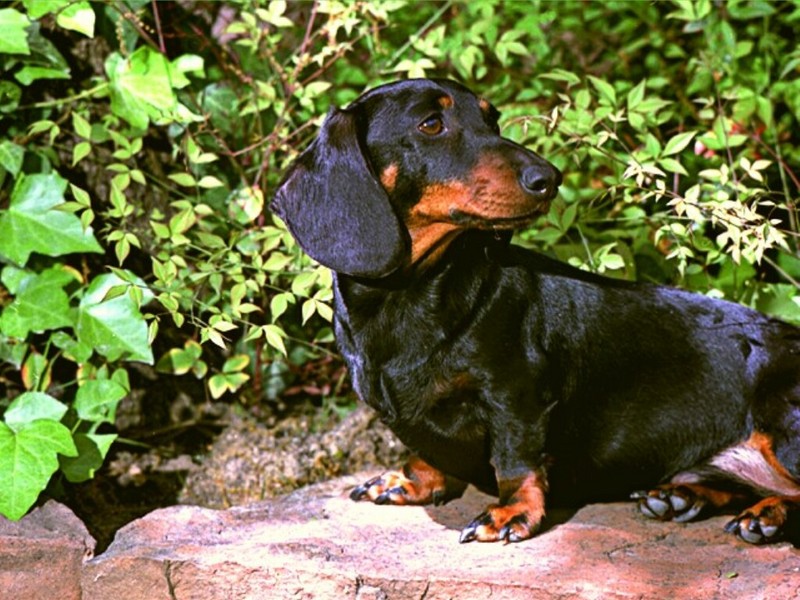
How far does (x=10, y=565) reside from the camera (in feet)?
11.5

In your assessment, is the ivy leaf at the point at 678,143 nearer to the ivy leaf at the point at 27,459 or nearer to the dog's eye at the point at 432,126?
the dog's eye at the point at 432,126

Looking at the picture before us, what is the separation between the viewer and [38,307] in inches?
167

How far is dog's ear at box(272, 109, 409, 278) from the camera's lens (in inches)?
129

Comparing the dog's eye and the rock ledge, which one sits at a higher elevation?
the dog's eye

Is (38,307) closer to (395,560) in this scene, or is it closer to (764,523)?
(395,560)

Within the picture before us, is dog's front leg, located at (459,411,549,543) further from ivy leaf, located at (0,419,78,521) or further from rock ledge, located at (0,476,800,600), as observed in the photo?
ivy leaf, located at (0,419,78,521)

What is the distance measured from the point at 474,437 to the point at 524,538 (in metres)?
0.33

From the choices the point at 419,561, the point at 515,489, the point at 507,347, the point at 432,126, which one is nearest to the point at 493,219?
the point at 432,126

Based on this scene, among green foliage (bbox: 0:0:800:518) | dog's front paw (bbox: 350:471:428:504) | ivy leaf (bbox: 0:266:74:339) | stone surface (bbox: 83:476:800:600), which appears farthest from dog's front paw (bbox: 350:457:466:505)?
ivy leaf (bbox: 0:266:74:339)

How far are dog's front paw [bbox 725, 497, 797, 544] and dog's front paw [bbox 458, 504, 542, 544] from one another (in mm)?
588

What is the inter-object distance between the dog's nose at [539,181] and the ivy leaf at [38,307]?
1.90 metres

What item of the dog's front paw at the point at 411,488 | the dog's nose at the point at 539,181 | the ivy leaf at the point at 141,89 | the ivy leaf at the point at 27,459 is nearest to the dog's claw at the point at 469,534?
the dog's front paw at the point at 411,488

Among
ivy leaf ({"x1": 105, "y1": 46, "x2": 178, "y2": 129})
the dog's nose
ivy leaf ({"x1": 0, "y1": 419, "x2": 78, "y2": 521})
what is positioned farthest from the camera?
ivy leaf ({"x1": 105, "y1": 46, "x2": 178, "y2": 129})

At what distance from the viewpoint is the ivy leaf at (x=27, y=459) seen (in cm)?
361
